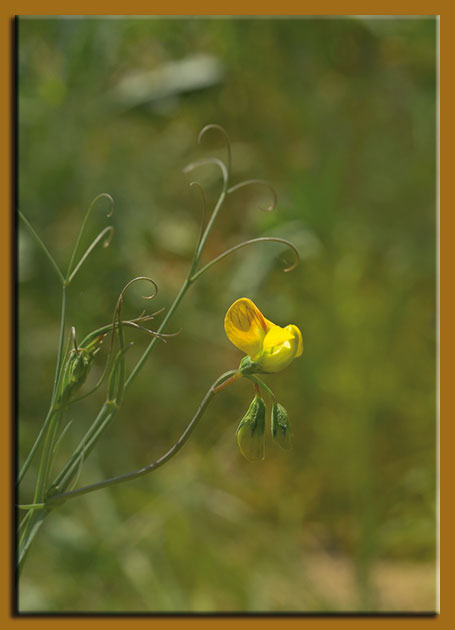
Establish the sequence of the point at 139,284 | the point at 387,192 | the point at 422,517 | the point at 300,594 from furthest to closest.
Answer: the point at 387,192 < the point at 422,517 < the point at 300,594 < the point at 139,284

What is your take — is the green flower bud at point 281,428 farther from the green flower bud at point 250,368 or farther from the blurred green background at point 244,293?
the blurred green background at point 244,293

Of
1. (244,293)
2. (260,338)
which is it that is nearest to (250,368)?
(260,338)

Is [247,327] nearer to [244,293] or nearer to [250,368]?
[250,368]

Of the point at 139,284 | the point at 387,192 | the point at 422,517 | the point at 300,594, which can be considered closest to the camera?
the point at 139,284

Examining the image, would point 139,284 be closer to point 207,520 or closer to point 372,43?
point 207,520

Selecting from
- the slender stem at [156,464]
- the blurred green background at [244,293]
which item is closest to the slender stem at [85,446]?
the slender stem at [156,464]

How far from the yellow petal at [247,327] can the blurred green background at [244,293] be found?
66 cm

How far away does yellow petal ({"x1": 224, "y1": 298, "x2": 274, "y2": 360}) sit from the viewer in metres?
0.38

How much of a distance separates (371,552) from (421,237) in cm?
56

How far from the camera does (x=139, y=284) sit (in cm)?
109

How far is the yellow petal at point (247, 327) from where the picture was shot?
0.38m

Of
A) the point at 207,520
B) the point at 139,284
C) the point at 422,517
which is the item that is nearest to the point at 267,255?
the point at 139,284

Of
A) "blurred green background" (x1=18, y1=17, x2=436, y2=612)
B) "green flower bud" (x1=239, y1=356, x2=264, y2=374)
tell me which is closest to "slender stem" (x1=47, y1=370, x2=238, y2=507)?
"green flower bud" (x1=239, y1=356, x2=264, y2=374)

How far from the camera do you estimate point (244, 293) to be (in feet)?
3.60
